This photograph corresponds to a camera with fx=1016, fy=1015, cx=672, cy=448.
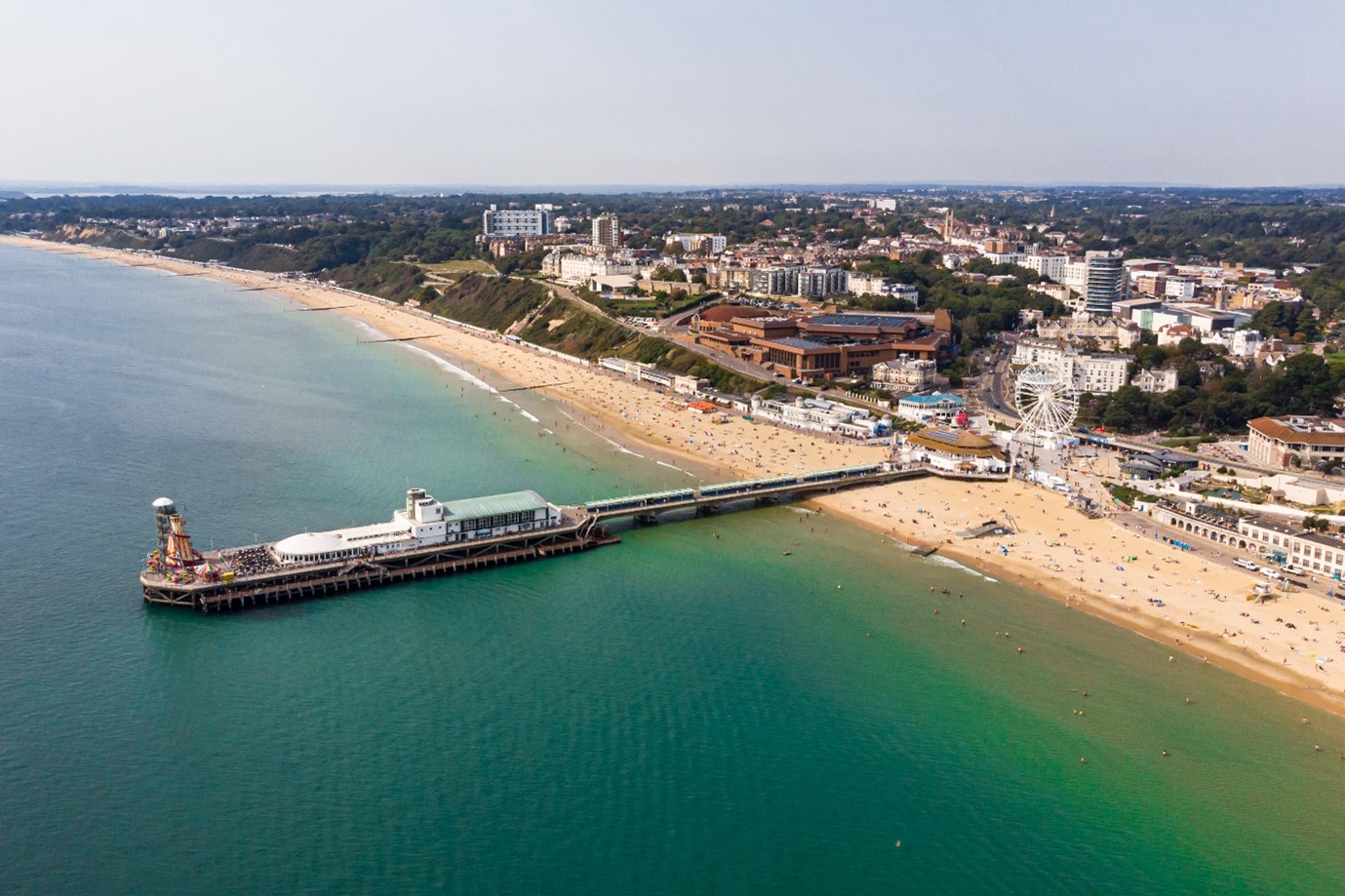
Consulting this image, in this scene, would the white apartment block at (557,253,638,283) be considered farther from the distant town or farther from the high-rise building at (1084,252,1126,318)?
the high-rise building at (1084,252,1126,318)

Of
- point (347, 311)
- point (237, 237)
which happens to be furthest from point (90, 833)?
point (237, 237)

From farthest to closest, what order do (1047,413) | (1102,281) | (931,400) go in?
(1102,281)
(931,400)
(1047,413)

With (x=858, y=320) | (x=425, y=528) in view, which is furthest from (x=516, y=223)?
(x=425, y=528)

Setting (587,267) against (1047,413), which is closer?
(1047,413)

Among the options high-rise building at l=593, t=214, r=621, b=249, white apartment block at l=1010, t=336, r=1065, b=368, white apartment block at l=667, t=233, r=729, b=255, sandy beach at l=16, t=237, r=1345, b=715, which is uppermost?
high-rise building at l=593, t=214, r=621, b=249

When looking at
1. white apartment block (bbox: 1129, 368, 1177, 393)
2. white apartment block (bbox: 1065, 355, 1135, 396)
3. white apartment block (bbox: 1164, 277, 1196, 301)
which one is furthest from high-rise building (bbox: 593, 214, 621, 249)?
white apartment block (bbox: 1129, 368, 1177, 393)

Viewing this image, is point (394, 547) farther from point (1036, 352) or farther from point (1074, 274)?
point (1074, 274)

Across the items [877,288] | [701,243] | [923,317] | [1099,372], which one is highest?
[701,243]

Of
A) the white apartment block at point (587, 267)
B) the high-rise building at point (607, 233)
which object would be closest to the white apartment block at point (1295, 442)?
the white apartment block at point (587, 267)
